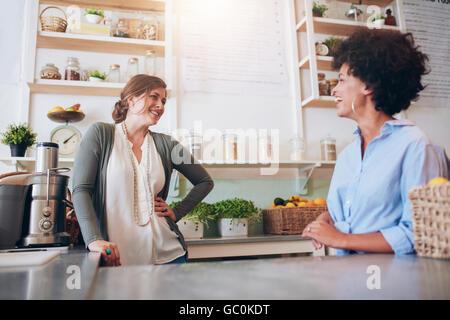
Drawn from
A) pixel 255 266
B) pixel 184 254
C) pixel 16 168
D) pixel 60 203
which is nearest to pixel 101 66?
pixel 16 168

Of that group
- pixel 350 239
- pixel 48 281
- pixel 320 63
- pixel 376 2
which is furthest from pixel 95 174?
pixel 376 2

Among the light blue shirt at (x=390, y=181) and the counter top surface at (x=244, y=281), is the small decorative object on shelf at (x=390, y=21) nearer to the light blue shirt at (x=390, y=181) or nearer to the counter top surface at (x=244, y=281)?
the light blue shirt at (x=390, y=181)

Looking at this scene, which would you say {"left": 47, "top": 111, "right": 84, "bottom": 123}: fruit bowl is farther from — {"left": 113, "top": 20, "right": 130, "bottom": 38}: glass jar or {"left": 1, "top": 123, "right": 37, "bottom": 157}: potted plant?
{"left": 113, "top": 20, "right": 130, "bottom": 38}: glass jar

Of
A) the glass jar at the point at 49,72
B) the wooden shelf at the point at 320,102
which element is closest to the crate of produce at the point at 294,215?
the wooden shelf at the point at 320,102

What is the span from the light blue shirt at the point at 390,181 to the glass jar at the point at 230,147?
132 centimetres

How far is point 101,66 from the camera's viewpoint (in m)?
2.41

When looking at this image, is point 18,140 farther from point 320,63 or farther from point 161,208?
point 320,63

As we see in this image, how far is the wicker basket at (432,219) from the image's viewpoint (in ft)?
2.07

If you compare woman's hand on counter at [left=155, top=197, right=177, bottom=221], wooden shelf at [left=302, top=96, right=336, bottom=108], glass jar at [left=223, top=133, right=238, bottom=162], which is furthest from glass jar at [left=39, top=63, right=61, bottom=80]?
wooden shelf at [left=302, top=96, right=336, bottom=108]

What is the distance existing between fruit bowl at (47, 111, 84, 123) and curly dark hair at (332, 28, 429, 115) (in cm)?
169

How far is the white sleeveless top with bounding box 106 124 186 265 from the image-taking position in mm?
1286

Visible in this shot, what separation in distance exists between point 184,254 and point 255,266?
82 cm

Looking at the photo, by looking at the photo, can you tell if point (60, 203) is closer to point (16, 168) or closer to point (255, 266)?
point (255, 266)
